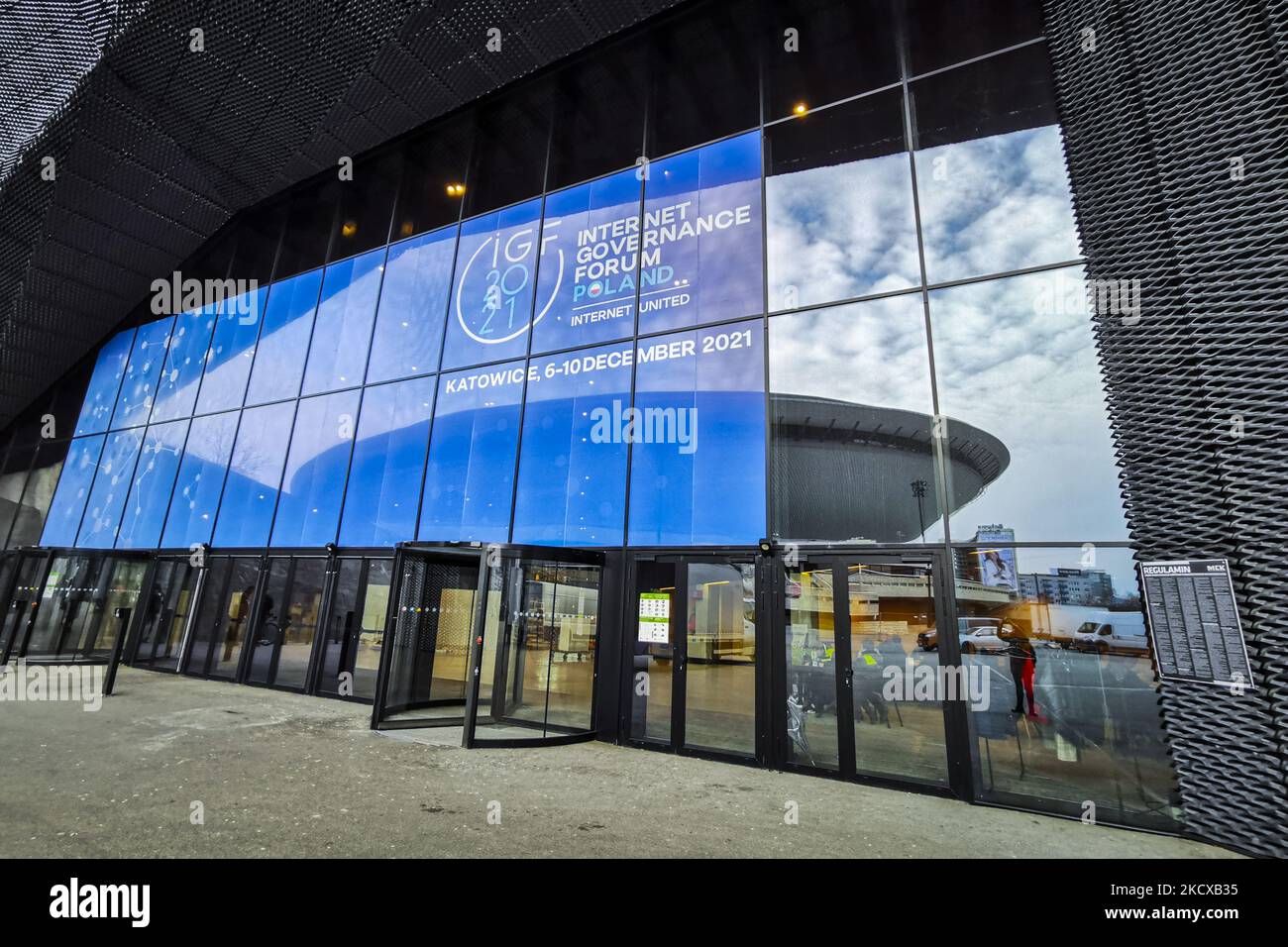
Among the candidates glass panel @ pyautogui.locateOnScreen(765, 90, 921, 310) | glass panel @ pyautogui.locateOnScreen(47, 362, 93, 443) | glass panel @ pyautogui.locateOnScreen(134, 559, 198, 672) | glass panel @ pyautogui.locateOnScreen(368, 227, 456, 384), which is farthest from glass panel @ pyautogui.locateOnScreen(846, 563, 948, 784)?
glass panel @ pyautogui.locateOnScreen(47, 362, 93, 443)

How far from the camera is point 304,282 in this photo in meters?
12.7

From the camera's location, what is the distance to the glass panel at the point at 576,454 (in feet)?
25.8

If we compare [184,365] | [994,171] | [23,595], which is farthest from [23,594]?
[994,171]

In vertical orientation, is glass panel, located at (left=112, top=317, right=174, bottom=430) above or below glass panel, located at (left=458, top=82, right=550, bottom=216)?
below

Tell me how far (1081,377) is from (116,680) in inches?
626

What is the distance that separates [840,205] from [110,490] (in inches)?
718

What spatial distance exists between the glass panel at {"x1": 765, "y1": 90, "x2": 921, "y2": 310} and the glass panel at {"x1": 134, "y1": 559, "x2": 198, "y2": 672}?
13205 mm

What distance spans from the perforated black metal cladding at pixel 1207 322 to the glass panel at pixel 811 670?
280 cm

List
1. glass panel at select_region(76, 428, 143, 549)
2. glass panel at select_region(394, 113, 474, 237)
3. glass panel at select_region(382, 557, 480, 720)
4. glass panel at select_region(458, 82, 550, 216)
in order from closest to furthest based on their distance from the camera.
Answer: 1. glass panel at select_region(382, 557, 480, 720)
2. glass panel at select_region(458, 82, 550, 216)
3. glass panel at select_region(394, 113, 474, 237)
4. glass panel at select_region(76, 428, 143, 549)

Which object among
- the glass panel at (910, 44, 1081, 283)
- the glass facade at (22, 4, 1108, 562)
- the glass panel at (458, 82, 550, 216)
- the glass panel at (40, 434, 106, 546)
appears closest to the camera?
the glass facade at (22, 4, 1108, 562)

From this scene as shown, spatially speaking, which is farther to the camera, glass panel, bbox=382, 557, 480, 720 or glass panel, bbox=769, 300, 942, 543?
glass panel, bbox=382, 557, 480, 720

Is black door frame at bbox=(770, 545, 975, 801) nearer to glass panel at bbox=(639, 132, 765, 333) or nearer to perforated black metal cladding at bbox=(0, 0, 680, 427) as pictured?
glass panel at bbox=(639, 132, 765, 333)

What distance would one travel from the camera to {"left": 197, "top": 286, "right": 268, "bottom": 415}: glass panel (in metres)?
13.0
